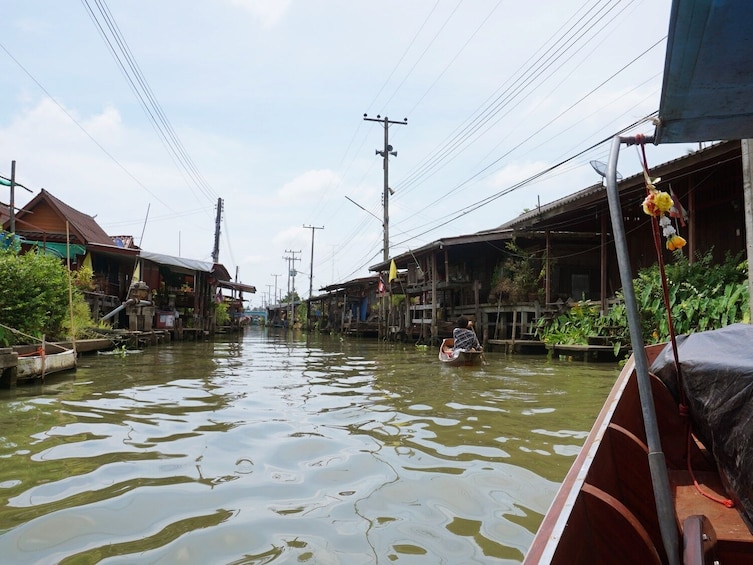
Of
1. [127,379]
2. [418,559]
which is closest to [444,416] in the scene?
[418,559]

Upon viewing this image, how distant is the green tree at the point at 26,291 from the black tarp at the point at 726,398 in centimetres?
835

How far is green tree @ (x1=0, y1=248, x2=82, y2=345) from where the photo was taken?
8.00 meters

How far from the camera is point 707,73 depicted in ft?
7.10

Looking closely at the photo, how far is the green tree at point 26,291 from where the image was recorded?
7996mm

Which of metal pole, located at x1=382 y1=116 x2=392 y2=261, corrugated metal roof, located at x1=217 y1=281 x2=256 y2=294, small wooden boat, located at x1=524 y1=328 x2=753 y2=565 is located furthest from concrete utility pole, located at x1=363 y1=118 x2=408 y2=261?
small wooden boat, located at x1=524 y1=328 x2=753 y2=565

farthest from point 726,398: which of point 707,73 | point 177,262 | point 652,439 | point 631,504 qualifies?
point 177,262

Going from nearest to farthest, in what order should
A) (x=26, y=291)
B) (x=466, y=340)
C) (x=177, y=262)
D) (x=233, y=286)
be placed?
(x=26, y=291), (x=466, y=340), (x=177, y=262), (x=233, y=286)

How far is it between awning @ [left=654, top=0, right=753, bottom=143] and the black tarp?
3.58 feet

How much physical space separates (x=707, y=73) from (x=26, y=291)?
9329 mm

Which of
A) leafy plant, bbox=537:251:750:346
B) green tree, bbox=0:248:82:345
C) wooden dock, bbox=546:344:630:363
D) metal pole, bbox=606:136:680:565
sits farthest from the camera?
wooden dock, bbox=546:344:630:363

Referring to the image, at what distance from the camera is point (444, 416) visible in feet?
18.7

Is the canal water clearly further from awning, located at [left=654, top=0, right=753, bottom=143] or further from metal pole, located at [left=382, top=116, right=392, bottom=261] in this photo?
metal pole, located at [left=382, top=116, right=392, bottom=261]

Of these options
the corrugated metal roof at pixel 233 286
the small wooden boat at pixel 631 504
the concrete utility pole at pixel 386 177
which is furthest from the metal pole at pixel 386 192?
the small wooden boat at pixel 631 504

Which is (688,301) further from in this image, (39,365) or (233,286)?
(233,286)
